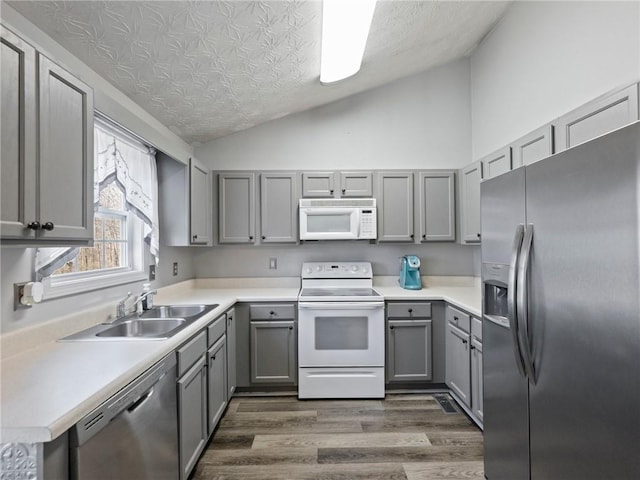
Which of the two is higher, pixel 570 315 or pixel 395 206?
pixel 395 206

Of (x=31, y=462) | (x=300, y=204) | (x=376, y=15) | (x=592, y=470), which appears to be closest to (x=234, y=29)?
(x=376, y=15)

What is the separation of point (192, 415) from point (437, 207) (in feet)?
8.75

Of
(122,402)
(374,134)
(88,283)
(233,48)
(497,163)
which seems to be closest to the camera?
(122,402)

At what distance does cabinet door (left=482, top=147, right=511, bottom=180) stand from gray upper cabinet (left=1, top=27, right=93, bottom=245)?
8.18 ft

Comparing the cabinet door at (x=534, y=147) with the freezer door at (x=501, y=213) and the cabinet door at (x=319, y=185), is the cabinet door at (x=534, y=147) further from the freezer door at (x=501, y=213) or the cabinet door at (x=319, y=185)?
the cabinet door at (x=319, y=185)

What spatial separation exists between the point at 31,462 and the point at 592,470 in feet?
5.32

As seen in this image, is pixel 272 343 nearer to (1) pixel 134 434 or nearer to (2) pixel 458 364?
(2) pixel 458 364

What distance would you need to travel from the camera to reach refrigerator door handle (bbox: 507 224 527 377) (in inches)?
52.6

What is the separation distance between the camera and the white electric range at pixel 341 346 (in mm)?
2746

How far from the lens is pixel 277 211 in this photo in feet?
10.4

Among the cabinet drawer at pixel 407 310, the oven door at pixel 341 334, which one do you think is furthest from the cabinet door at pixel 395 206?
the oven door at pixel 341 334

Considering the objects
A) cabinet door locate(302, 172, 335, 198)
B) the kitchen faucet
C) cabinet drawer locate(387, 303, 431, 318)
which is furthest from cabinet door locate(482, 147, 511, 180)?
the kitchen faucet

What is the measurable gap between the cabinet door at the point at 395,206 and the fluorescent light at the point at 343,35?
1.03 m

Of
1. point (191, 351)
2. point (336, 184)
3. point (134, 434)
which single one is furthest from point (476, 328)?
point (134, 434)
